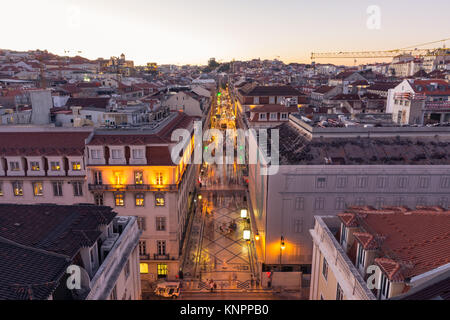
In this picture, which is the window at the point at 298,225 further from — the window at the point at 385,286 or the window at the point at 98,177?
the window at the point at 98,177

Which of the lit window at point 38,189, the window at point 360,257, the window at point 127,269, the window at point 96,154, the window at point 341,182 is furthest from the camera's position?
the lit window at point 38,189

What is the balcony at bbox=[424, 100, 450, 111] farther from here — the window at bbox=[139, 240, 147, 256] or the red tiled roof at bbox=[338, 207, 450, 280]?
the window at bbox=[139, 240, 147, 256]

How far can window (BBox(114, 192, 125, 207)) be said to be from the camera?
3912 centimetres

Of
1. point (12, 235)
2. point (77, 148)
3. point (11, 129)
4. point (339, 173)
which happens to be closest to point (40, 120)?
point (11, 129)

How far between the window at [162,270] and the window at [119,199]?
8.83m

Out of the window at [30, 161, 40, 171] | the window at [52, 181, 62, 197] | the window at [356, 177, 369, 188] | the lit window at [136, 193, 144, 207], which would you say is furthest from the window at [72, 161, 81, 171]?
the window at [356, 177, 369, 188]

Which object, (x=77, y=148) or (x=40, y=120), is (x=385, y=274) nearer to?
(x=77, y=148)

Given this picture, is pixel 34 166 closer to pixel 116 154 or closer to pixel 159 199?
pixel 116 154

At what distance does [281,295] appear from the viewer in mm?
37156

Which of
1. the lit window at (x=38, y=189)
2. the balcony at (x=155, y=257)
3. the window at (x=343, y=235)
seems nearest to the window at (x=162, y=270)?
the balcony at (x=155, y=257)

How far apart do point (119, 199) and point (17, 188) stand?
38.8ft

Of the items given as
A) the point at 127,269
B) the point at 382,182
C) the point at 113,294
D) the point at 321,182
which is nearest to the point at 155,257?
the point at 127,269

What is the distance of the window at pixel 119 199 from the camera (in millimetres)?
39125
